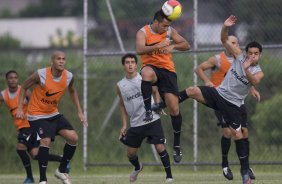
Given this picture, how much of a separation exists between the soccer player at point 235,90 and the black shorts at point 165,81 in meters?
0.31

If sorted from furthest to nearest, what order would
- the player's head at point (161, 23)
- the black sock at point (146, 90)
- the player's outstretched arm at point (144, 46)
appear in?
the black sock at point (146, 90) < the player's head at point (161, 23) < the player's outstretched arm at point (144, 46)

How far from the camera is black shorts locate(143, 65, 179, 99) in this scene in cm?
1469

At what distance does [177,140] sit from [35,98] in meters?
2.39

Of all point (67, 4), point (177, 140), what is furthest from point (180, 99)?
point (67, 4)

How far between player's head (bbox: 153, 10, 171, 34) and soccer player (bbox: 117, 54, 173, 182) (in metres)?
1.80

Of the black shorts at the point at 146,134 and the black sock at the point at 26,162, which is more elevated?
the black shorts at the point at 146,134

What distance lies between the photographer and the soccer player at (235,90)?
14242 millimetres

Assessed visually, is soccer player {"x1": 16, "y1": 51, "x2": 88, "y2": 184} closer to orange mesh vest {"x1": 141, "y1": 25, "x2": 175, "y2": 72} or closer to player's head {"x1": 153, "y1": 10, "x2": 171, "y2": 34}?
orange mesh vest {"x1": 141, "y1": 25, "x2": 175, "y2": 72}

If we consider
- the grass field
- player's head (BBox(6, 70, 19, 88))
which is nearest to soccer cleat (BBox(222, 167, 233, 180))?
the grass field

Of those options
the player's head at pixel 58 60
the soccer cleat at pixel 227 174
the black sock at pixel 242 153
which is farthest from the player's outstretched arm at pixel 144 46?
the soccer cleat at pixel 227 174

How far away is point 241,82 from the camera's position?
1464cm

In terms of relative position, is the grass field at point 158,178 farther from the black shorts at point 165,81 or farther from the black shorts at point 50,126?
the black shorts at point 165,81

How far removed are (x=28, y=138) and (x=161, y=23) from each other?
164 inches

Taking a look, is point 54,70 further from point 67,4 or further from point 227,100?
point 67,4
